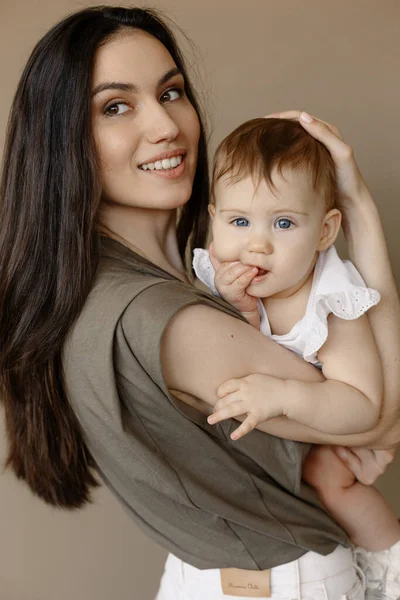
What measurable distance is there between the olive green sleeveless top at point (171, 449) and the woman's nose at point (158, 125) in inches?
9.9

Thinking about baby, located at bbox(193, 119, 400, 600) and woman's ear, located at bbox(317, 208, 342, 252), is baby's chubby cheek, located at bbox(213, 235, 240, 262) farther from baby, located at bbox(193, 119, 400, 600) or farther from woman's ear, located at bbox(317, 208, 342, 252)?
woman's ear, located at bbox(317, 208, 342, 252)

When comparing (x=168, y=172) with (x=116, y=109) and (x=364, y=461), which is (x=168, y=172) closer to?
(x=116, y=109)

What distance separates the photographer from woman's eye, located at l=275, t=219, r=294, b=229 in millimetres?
1661

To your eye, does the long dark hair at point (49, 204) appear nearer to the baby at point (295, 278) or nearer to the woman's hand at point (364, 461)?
the baby at point (295, 278)

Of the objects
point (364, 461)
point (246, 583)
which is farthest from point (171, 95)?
point (246, 583)

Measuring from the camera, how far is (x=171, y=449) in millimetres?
1677

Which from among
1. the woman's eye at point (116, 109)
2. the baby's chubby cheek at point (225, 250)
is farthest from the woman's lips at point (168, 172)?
the baby's chubby cheek at point (225, 250)

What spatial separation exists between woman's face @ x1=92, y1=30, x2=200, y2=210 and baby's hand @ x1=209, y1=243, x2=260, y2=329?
0.83 ft

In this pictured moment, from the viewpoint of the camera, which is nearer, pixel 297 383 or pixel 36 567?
pixel 297 383

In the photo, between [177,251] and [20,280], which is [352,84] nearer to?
[177,251]

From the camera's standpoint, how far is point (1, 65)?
2850 millimetres

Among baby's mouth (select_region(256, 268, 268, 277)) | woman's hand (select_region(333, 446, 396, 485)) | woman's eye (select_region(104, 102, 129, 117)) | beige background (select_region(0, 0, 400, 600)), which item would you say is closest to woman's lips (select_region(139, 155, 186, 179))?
woman's eye (select_region(104, 102, 129, 117))

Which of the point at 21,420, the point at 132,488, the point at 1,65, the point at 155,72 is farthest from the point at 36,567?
the point at 155,72

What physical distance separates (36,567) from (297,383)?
6.04 ft
